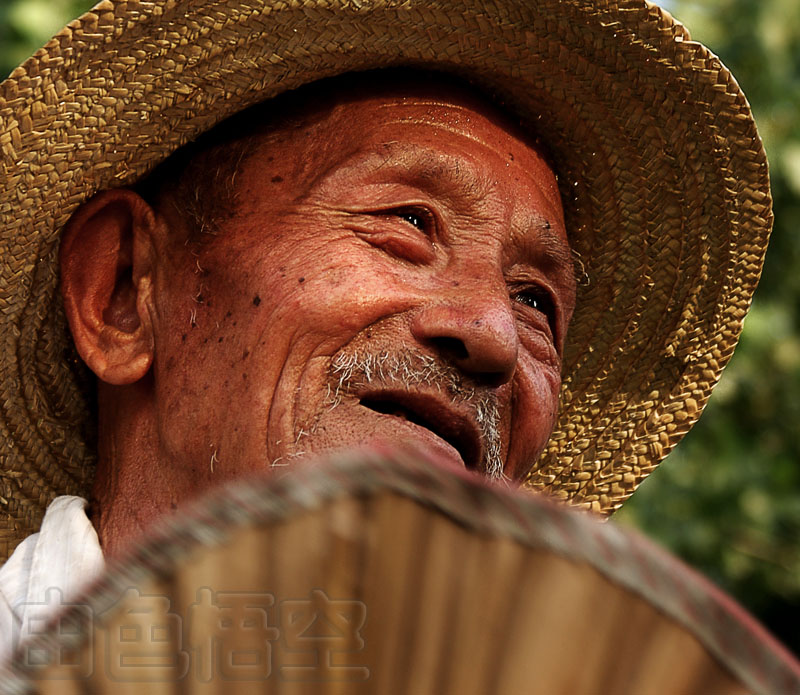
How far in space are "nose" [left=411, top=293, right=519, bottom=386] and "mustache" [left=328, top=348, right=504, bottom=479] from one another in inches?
0.9

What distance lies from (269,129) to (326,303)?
35 cm

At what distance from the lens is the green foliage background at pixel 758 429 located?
17.1ft

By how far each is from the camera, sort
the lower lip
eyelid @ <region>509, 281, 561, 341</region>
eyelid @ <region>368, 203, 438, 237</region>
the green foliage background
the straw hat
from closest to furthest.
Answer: the lower lip < the straw hat < eyelid @ <region>368, 203, 438, 237</region> < eyelid @ <region>509, 281, 561, 341</region> < the green foliage background

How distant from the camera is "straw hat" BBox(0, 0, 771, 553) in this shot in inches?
66.2

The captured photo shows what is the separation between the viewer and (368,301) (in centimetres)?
164

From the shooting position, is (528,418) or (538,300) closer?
(528,418)

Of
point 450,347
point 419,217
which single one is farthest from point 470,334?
point 419,217

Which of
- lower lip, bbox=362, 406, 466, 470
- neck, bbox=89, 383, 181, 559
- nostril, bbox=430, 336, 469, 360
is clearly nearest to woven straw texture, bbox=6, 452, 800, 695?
lower lip, bbox=362, 406, 466, 470

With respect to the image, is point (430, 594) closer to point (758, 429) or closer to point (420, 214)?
point (420, 214)

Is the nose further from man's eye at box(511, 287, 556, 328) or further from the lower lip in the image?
man's eye at box(511, 287, 556, 328)

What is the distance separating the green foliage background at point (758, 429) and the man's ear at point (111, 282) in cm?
335

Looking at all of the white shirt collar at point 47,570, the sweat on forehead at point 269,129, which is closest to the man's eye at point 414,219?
the sweat on forehead at point 269,129

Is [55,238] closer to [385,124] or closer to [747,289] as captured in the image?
[385,124]

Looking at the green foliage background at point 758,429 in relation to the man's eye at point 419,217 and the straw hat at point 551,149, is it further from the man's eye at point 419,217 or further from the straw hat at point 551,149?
the man's eye at point 419,217
